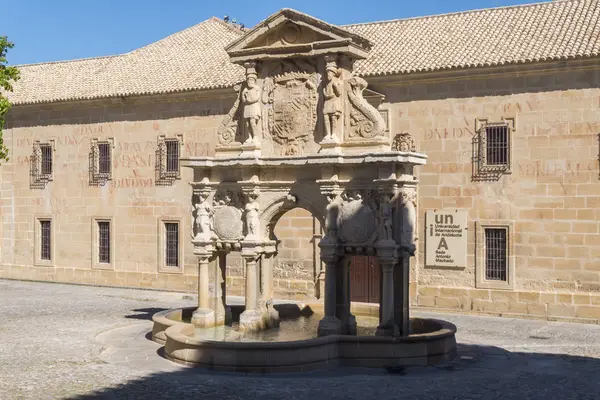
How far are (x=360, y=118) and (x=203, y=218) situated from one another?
359 centimetres

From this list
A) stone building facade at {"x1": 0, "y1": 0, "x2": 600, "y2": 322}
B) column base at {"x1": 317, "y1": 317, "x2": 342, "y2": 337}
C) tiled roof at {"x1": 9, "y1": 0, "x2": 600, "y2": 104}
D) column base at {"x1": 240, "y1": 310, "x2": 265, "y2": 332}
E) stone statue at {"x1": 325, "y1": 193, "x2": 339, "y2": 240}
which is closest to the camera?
column base at {"x1": 317, "y1": 317, "x2": 342, "y2": 337}

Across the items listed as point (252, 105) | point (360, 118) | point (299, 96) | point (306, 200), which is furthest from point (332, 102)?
point (306, 200)

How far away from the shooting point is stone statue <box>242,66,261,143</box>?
16.8 m

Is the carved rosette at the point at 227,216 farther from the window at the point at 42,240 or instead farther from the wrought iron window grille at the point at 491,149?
the window at the point at 42,240

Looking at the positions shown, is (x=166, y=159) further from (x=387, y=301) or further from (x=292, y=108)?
(x=387, y=301)

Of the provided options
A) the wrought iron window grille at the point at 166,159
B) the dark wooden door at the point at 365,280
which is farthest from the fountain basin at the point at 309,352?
the wrought iron window grille at the point at 166,159

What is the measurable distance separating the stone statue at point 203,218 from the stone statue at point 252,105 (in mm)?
1431

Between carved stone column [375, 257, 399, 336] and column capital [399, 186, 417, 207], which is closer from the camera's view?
carved stone column [375, 257, 399, 336]

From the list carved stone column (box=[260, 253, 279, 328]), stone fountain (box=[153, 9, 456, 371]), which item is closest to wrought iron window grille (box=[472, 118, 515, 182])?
stone fountain (box=[153, 9, 456, 371])

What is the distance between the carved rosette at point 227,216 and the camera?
1678 centimetres

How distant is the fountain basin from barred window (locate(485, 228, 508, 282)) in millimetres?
7420

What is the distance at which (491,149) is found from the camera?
75.2 ft

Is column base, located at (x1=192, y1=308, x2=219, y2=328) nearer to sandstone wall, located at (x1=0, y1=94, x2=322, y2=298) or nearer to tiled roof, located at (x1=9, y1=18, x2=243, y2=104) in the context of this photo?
sandstone wall, located at (x1=0, y1=94, x2=322, y2=298)

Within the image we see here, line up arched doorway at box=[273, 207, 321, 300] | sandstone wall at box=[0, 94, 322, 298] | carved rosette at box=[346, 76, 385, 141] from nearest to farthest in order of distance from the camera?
1. carved rosette at box=[346, 76, 385, 141]
2. arched doorway at box=[273, 207, 321, 300]
3. sandstone wall at box=[0, 94, 322, 298]
